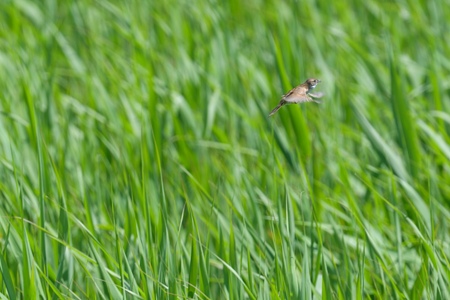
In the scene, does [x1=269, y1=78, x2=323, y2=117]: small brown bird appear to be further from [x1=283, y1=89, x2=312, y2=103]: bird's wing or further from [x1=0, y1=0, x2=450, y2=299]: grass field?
[x1=0, y1=0, x2=450, y2=299]: grass field

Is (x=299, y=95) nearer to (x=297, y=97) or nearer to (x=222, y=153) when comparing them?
(x=297, y=97)

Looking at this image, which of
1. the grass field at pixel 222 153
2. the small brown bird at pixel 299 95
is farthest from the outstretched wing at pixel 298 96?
the grass field at pixel 222 153

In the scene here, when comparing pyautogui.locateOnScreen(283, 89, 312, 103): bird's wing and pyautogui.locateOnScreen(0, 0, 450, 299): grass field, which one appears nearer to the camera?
pyautogui.locateOnScreen(283, 89, 312, 103): bird's wing

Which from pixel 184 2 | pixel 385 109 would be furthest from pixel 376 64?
pixel 184 2

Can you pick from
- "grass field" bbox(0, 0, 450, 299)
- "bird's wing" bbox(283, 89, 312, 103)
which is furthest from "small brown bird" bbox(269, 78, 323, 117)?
"grass field" bbox(0, 0, 450, 299)

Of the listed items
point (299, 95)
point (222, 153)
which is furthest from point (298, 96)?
point (222, 153)

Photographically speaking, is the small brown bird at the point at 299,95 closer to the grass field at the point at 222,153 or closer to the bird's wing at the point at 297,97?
the bird's wing at the point at 297,97

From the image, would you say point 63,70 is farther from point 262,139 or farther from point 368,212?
point 368,212

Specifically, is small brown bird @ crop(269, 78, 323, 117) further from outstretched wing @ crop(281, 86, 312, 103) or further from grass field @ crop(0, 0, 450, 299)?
grass field @ crop(0, 0, 450, 299)
